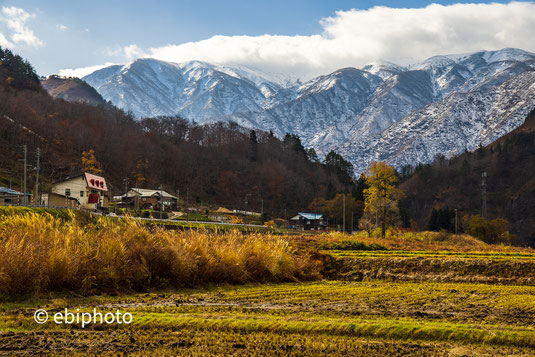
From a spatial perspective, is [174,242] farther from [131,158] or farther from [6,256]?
[131,158]

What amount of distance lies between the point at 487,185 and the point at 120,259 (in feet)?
536

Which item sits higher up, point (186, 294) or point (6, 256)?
point (6, 256)

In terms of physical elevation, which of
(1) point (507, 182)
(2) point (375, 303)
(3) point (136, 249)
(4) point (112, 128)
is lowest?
(2) point (375, 303)

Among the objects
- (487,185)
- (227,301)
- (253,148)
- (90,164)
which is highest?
(253,148)

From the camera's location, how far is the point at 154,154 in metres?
143

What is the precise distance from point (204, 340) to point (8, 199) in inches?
2546

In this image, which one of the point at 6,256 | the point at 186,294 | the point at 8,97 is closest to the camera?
the point at 6,256

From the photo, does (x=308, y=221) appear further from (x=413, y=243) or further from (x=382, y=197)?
(x=413, y=243)

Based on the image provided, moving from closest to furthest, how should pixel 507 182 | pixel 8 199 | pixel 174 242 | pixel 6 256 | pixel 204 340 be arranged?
pixel 204 340 < pixel 6 256 < pixel 174 242 < pixel 8 199 < pixel 507 182

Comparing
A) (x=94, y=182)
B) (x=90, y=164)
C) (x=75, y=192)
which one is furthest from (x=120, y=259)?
(x=90, y=164)

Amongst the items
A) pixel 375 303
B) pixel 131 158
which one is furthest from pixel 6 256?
pixel 131 158

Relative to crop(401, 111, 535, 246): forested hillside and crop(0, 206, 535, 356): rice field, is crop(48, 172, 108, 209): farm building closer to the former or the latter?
crop(0, 206, 535, 356): rice field

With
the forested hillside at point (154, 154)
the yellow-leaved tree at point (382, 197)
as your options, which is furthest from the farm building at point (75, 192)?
the yellow-leaved tree at point (382, 197)

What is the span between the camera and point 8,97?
134250mm
